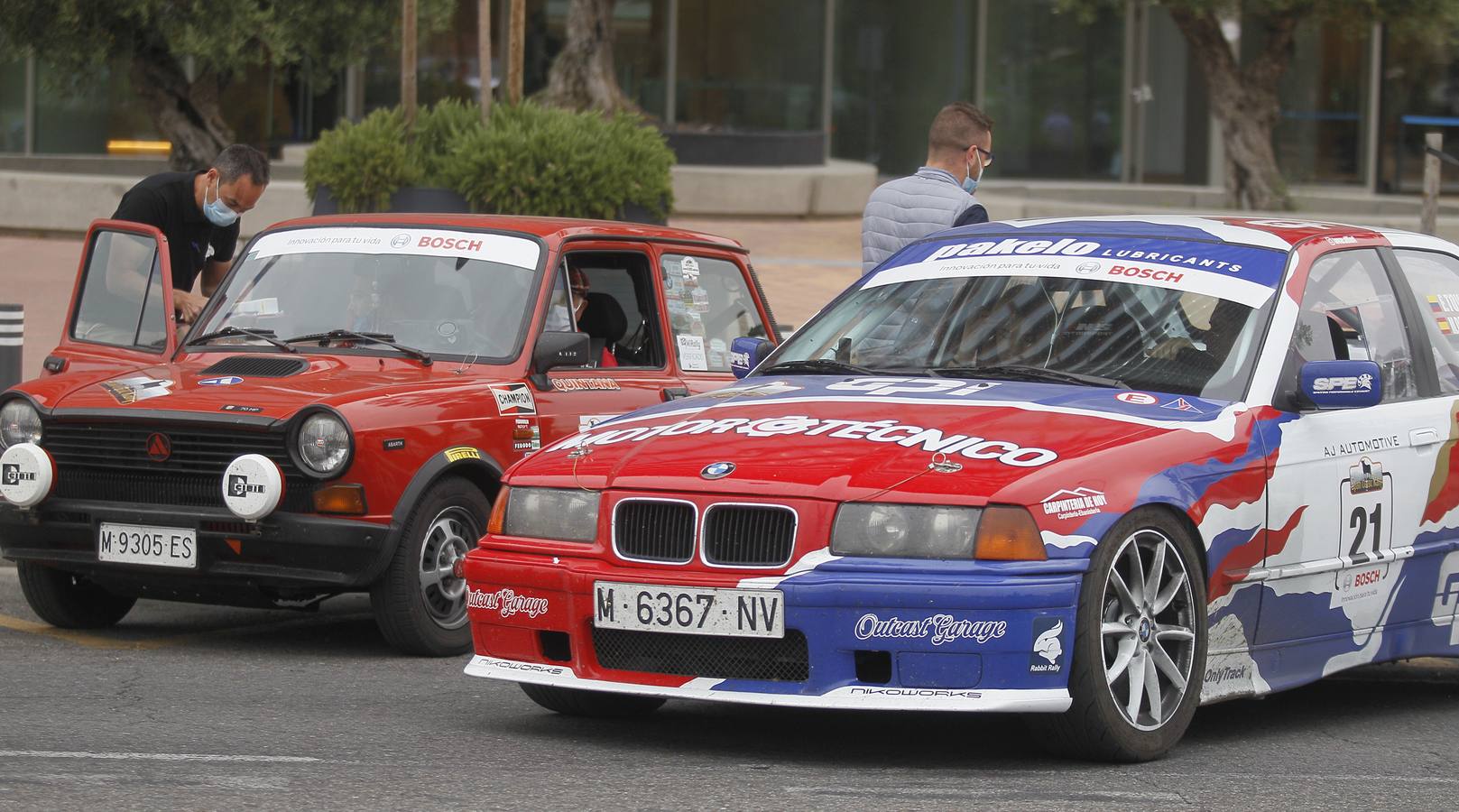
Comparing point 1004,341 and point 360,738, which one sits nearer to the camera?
point 360,738

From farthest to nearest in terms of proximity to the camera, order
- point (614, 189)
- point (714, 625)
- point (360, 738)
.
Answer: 1. point (614, 189)
2. point (360, 738)
3. point (714, 625)

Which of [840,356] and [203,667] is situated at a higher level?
[840,356]

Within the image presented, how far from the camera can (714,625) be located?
5.46 meters

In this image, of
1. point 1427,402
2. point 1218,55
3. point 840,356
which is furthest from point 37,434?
point 1218,55

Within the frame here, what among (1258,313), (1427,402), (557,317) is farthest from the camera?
Result: (557,317)

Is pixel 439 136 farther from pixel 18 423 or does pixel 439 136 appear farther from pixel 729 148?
pixel 18 423

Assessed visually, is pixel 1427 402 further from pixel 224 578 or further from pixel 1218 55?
pixel 1218 55

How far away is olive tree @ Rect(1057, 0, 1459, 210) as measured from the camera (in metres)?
21.9

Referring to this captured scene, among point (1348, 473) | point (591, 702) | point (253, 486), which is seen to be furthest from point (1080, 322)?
point (253, 486)

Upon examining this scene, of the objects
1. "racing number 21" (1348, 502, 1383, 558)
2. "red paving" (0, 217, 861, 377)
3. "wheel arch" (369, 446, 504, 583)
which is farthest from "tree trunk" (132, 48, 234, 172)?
"racing number 21" (1348, 502, 1383, 558)

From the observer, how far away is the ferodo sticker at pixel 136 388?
7.61m

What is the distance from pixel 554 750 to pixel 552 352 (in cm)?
247

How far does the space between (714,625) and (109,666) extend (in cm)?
265

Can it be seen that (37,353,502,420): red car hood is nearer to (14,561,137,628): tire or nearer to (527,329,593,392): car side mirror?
(527,329,593,392): car side mirror
